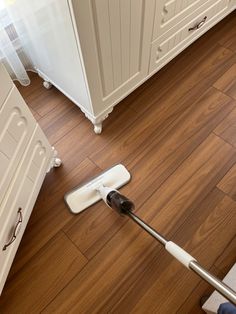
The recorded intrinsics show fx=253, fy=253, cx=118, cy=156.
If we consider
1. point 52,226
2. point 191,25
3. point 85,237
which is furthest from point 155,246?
point 191,25

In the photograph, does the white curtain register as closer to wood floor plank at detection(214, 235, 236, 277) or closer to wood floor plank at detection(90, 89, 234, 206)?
wood floor plank at detection(90, 89, 234, 206)

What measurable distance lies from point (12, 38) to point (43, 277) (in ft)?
3.51

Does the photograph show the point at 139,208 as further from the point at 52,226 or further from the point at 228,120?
the point at 228,120

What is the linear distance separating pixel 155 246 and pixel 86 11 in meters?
0.87

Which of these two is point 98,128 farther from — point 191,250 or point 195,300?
point 195,300

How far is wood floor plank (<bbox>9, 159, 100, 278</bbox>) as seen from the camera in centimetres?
102

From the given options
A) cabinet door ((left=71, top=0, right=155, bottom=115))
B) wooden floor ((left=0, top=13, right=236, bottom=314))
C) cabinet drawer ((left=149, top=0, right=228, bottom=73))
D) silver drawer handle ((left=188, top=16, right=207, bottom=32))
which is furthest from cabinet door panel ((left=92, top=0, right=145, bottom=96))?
silver drawer handle ((left=188, top=16, right=207, bottom=32))

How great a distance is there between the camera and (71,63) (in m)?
0.95

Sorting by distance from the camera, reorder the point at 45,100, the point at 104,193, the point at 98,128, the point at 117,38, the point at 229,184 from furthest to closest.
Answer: the point at 45,100, the point at 98,128, the point at 229,184, the point at 104,193, the point at 117,38

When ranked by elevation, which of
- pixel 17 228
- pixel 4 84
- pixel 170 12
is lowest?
pixel 17 228

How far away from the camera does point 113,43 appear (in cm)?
91

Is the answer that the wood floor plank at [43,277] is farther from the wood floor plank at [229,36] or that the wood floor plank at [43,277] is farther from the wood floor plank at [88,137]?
the wood floor plank at [229,36]

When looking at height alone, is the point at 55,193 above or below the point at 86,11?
below

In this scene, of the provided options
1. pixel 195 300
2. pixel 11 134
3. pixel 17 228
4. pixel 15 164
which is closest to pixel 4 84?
pixel 11 134
